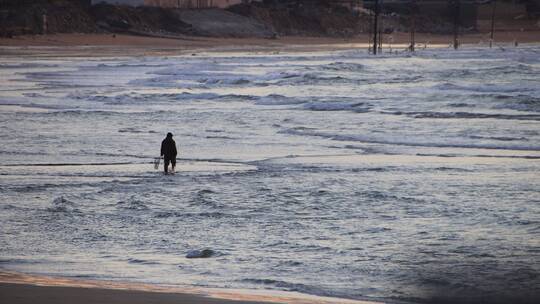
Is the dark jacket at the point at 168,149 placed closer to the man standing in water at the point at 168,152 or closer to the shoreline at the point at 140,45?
the man standing in water at the point at 168,152

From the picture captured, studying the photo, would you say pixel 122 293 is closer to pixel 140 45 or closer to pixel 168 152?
pixel 168 152

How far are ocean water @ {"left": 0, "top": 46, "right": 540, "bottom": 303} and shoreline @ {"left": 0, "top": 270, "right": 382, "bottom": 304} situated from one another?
29cm

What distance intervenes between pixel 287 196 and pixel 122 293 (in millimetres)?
5410

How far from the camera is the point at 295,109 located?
30219 millimetres

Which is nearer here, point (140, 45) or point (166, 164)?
point (166, 164)

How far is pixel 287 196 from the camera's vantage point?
46.5ft

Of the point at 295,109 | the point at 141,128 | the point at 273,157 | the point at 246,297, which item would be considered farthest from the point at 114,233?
the point at 295,109

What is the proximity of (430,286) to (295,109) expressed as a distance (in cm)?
2087

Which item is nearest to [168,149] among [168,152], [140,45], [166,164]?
[168,152]

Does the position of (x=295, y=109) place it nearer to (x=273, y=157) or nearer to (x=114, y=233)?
(x=273, y=157)

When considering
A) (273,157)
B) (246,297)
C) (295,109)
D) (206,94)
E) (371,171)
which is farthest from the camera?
(206,94)

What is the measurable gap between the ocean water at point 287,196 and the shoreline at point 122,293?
290mm

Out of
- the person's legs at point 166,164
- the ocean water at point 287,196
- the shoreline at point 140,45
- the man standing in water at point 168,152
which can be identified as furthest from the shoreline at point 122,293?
the shoreline at point 140,45

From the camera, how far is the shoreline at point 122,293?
339 inches
